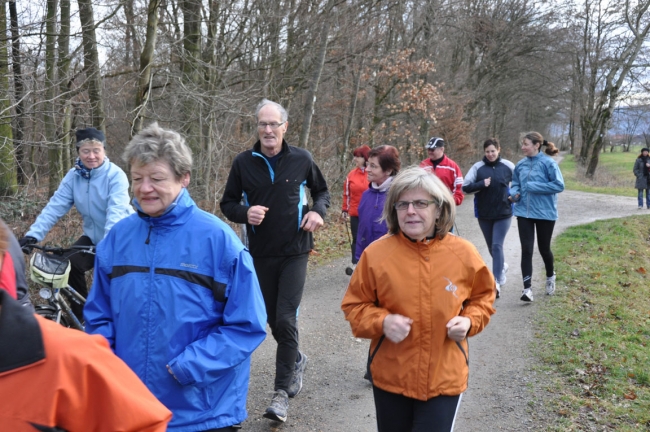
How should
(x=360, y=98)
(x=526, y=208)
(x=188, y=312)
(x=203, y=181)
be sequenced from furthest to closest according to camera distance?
1. (x=360, y=98)
2. (x=203, y=181)
3. (x=526, y=208)
4. (x=188, y=312)

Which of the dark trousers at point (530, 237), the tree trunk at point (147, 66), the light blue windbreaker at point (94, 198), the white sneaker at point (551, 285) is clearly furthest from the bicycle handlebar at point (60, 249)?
the white sneaker at point (551, 285)

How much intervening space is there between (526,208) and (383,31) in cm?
1229

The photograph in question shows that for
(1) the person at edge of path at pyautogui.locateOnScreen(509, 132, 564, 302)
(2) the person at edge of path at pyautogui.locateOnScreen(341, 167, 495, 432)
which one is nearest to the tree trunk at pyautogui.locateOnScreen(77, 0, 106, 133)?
(1) the person at edge of path at pyautogui.locateOnScreen(509, 132, 564, 302)

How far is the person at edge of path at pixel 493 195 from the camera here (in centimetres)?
772

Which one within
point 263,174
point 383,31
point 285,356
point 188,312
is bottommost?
point 285,356

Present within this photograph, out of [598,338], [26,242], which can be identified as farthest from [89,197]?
[598,338]

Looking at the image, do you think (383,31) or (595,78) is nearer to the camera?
(383,31)

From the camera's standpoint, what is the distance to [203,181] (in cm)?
1198

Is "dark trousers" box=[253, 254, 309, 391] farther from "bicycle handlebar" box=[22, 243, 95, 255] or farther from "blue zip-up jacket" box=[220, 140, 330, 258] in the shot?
"bicycle handlebar" box=[22, 243, 95, 255]

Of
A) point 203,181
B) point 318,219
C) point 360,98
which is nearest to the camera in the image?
point 318,219

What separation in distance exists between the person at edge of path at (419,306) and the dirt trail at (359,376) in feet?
6.11

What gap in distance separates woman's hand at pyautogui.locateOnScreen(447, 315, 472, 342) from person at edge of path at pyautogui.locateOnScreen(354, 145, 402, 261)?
2275 millimetres

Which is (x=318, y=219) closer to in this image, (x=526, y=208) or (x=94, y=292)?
(x=94, y=292)

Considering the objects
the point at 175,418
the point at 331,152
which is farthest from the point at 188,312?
the point at 331,152
